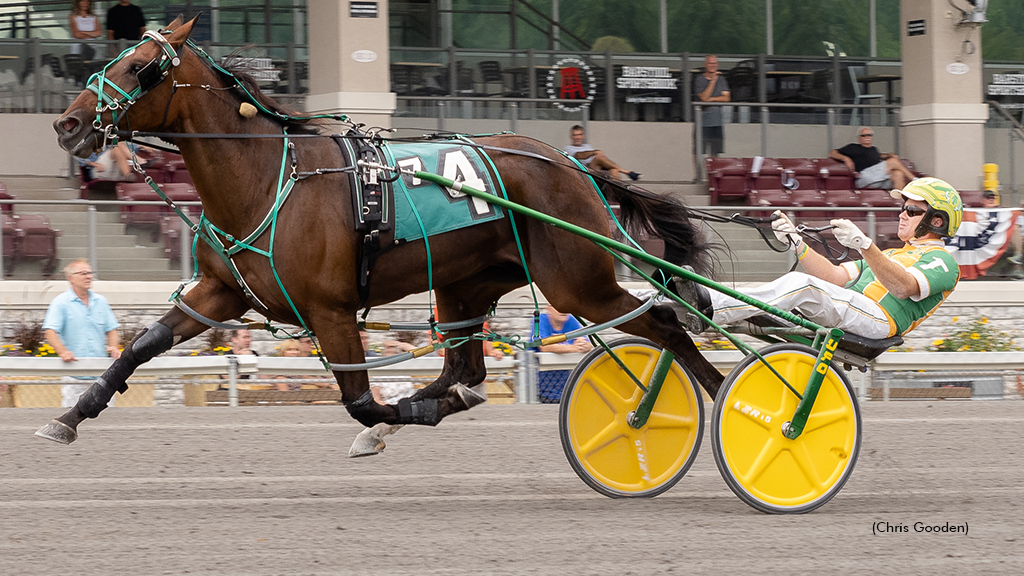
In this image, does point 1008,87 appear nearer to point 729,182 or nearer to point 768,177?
point 768,177

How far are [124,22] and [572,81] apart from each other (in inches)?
211

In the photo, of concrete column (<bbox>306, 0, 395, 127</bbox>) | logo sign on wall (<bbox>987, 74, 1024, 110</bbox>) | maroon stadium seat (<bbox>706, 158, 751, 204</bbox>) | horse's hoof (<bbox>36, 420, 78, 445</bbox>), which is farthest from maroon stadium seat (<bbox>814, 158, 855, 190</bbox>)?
horse's hoof (<bbox>36, 420, 78, 445</bbox>)

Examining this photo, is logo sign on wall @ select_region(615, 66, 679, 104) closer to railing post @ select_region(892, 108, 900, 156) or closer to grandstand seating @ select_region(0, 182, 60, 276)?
railing post @ select_region(892, 108, 900, 156)

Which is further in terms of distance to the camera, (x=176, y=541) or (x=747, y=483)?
(x=747, y=483)

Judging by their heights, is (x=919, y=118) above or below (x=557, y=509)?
above

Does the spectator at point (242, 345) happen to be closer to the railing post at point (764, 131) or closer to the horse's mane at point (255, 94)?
the horse's mane at point (255, 94)

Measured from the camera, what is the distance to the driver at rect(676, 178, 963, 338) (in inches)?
192

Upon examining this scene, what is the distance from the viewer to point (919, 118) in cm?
1516

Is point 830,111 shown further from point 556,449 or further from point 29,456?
point 29,456

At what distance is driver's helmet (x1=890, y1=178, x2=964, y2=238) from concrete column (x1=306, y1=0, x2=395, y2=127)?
867 centimetres

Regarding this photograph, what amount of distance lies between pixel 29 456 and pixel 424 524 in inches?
104

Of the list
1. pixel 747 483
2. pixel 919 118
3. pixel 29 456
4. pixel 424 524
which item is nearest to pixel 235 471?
pixel 29 456

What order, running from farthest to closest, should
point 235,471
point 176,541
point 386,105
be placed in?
point 386,105
point 235,471
point 176,541

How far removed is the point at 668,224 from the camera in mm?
5730
